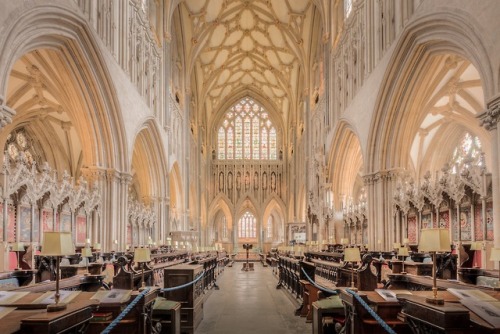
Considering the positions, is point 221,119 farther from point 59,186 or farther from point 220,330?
point 220,330

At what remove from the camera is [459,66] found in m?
16.4

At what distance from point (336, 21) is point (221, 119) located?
21996 millimetres

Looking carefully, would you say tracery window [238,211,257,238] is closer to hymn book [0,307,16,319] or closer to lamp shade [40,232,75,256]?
lamp shade [40,232,75,256]

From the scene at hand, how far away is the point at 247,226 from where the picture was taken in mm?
47938

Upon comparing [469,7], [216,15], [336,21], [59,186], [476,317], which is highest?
[216,15]

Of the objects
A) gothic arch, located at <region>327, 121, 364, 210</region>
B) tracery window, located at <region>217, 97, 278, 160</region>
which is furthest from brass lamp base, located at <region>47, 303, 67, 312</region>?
tracery window, located at <region>217, 97, 278, 160</region>

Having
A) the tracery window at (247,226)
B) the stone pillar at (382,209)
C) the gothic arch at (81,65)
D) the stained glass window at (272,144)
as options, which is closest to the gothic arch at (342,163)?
the stone pillar at (382,209)

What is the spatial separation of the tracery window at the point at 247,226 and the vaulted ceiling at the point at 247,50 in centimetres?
1095

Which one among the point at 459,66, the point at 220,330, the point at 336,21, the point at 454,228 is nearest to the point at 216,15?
the point at 336,21

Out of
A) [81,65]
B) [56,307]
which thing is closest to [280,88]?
[81,65]

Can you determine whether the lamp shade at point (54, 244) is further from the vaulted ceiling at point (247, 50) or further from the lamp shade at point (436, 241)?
the vaulted ceiling at point (247, 50)

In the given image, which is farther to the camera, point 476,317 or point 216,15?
point 216,15

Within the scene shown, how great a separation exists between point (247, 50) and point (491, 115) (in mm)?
29492

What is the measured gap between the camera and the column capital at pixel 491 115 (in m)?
8.70
